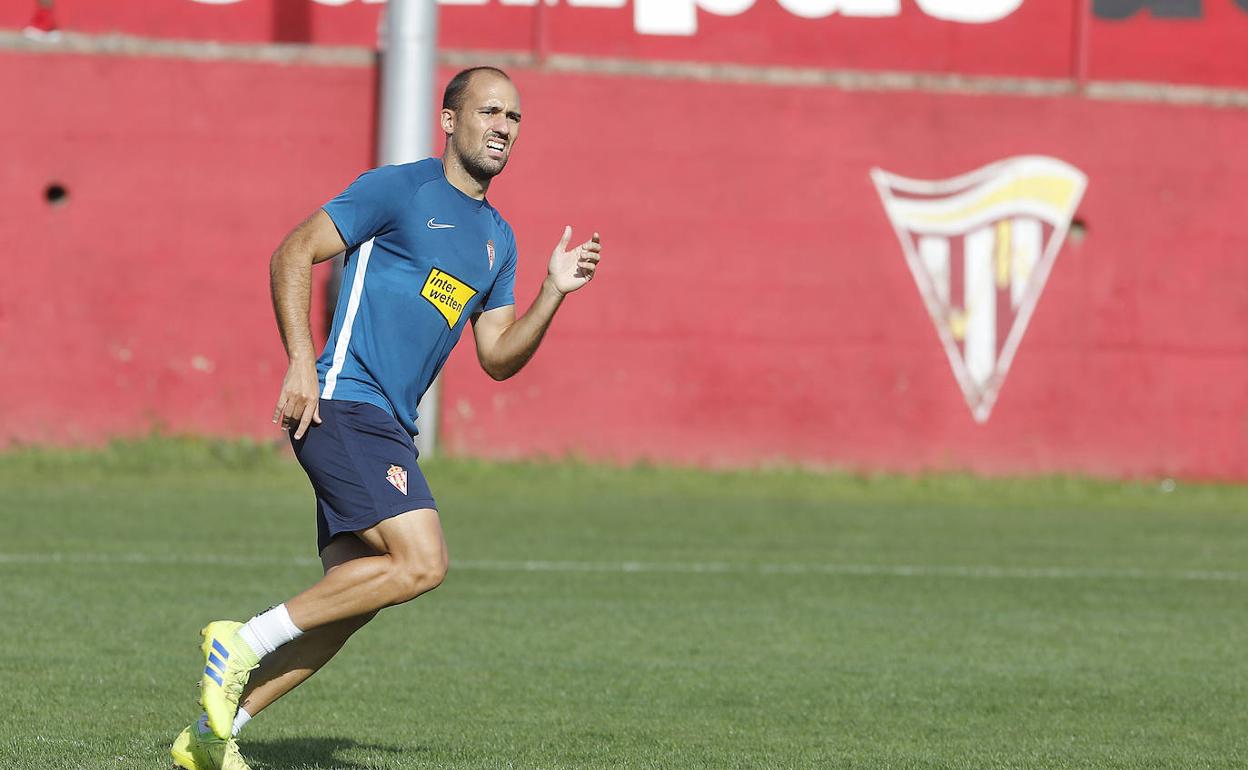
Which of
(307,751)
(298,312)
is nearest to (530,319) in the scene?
(298,312)

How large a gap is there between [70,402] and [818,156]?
8.16 metres

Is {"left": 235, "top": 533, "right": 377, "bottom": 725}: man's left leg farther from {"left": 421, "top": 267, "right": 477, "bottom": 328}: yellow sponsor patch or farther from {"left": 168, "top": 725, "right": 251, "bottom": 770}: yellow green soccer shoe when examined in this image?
{"left": 421, "top": 267, "right": 477, "bottom": 328}: yellow sponsor patch

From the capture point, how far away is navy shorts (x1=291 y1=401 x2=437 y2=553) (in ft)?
19.3

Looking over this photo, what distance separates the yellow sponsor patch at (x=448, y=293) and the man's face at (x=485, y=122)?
1.28 feet

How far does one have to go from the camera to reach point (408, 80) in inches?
695

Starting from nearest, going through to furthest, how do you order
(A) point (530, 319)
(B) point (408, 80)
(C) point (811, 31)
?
(A) point (530, 319) < (B) point (408, 80) < (C) point (811, 31)

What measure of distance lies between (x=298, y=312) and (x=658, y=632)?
4.38 m

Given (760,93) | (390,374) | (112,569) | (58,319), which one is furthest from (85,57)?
(390,374)

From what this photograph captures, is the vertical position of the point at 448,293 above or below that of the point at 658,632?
above

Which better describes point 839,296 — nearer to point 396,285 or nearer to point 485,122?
point 485,122

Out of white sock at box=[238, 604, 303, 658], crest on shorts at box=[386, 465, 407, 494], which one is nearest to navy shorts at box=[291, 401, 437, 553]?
crest on shorts at box=[386, 465, 407, 494]

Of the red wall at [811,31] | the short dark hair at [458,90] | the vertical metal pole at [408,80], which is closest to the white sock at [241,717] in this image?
the short dark hair at [458,90]

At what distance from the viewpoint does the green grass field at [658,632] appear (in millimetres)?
7012

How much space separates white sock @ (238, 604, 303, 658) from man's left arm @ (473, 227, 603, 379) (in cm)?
120
